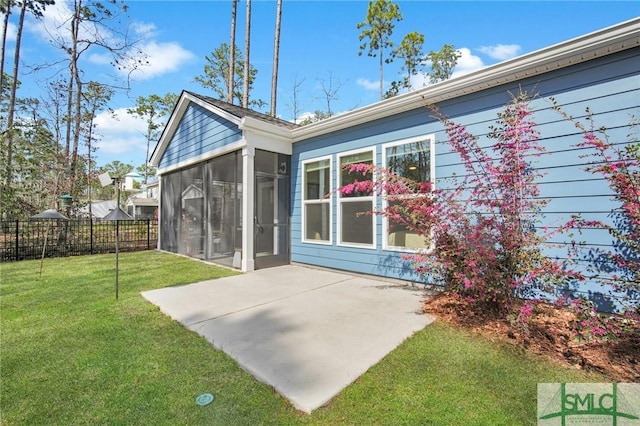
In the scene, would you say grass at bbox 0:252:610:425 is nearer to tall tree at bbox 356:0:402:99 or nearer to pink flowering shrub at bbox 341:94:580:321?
→ pink flowering shrub at bbox 341:94:580:321

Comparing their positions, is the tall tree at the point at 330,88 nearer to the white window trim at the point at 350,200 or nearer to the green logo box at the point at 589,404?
the white window trim at the point at 350,200

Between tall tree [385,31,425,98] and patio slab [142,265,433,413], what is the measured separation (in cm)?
1710

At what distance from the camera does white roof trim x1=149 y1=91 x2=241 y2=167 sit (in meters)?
6.57

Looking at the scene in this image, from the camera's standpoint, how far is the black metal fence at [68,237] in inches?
304

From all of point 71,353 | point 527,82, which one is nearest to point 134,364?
point 71,353

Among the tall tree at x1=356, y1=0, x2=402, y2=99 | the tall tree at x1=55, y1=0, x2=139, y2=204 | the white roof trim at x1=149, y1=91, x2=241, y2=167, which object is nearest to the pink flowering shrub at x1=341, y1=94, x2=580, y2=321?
the white roof trim at x1=149, y1=91, x2=241, y2=167

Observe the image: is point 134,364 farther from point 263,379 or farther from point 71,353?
point 263,379

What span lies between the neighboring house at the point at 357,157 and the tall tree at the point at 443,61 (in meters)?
17.8

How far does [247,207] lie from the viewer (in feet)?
20.1

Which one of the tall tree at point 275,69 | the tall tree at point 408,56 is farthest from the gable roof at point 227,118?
the tall tree at point 408,56

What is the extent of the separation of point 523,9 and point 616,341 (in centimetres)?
630

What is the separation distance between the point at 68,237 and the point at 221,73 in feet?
46.3

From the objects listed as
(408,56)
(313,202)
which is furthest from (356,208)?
(408,56)

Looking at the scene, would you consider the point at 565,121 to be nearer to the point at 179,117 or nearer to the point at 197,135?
the point at 197,135
